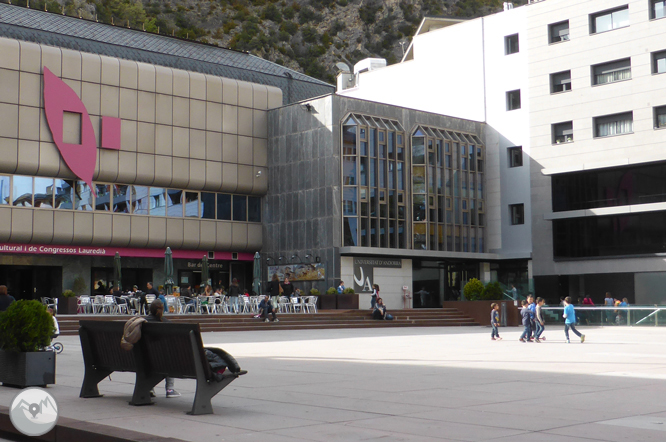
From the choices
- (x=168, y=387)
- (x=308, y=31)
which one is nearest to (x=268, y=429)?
(x=168, y=387)

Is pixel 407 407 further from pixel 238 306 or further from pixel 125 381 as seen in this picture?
pixel 238 306

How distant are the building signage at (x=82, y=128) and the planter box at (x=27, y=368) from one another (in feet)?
98.8

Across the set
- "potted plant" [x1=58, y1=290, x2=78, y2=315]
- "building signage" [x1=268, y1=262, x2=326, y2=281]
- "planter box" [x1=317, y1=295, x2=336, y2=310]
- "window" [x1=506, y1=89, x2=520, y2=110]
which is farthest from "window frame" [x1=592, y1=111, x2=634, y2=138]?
"potted plant" [x1=58, y1=290, x2=78, y2=315]

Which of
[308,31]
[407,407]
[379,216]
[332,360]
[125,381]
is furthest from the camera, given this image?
[308,31]

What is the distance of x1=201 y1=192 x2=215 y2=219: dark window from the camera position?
45625 mm

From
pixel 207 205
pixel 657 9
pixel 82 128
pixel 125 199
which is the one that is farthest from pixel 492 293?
pixel 82 128

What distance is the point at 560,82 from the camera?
48.4 m

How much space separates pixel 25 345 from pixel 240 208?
36261mm

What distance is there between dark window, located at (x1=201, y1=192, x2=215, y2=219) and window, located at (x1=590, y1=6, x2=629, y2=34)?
24269 millimetres

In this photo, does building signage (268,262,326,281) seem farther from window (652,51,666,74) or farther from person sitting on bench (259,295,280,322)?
window (652,51,666,74)

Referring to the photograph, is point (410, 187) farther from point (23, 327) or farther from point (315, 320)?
point (23, 327)

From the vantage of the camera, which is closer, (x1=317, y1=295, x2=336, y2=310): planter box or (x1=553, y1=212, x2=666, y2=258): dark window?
(x1=317, y1=295, x2=336, y2=310): planter box

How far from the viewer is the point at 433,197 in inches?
1873

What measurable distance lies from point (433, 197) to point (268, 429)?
132 ft
